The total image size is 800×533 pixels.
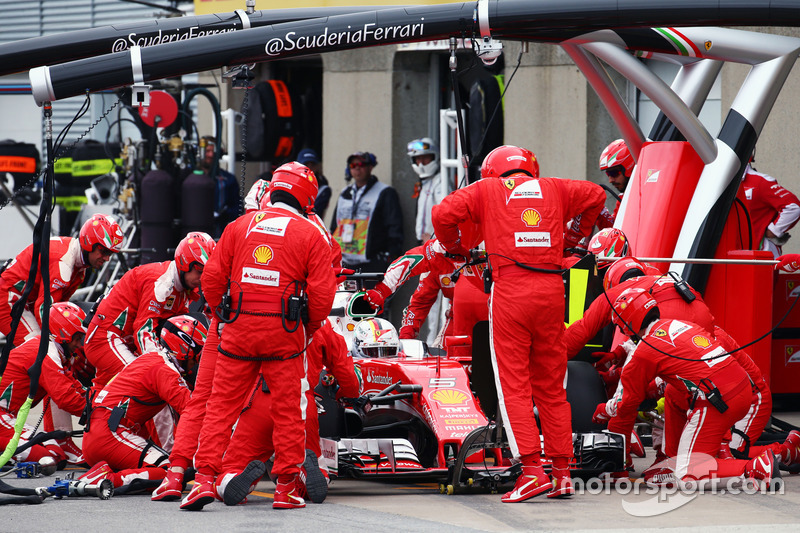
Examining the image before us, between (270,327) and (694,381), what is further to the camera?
(694,381)

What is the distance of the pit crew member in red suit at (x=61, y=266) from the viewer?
31.0 feet

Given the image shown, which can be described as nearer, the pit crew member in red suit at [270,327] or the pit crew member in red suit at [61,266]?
the pit crew member in red suit at [270,327]

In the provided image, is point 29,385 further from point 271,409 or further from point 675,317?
point 675,317

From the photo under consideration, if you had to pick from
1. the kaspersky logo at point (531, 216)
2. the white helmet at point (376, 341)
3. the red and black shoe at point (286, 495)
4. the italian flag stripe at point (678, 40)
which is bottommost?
the red and black shoe at point (286, 495)

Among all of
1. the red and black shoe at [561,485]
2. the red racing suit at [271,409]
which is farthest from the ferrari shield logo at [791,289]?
the red racing suit at [271,409]

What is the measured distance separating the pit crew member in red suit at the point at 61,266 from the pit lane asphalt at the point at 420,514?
Answer: 253 centimetres

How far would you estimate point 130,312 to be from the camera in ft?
28.6

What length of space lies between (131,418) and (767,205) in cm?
595

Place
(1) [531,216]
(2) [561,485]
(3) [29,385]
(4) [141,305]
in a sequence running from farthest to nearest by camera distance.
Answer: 1. (4) [141,305]
2. (3) [29,385]
3. (1) [531,216]
4. (2) [561,485]

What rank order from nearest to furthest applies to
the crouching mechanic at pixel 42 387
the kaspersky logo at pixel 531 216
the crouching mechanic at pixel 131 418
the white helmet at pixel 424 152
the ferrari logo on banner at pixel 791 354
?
1. the kaspersky logo at pixel 531 216
2. the crouching mechanic at pixel 131 418
3. the crouching mechanic at pixel 42 387
4. the ferrari logo on banner at pixel 791 354
5. the white helmet at pixel 424 152

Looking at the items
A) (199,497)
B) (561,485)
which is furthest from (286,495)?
(561,485)

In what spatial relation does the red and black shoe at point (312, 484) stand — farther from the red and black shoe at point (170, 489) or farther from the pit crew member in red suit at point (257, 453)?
the red and black shoe at point (170, 489)

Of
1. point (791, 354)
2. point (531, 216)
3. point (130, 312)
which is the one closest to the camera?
point (531, 216)

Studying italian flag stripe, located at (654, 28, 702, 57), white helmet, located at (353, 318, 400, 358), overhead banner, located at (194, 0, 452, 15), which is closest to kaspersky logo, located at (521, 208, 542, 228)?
white helmet, located at (353, 318, 400, 358)
